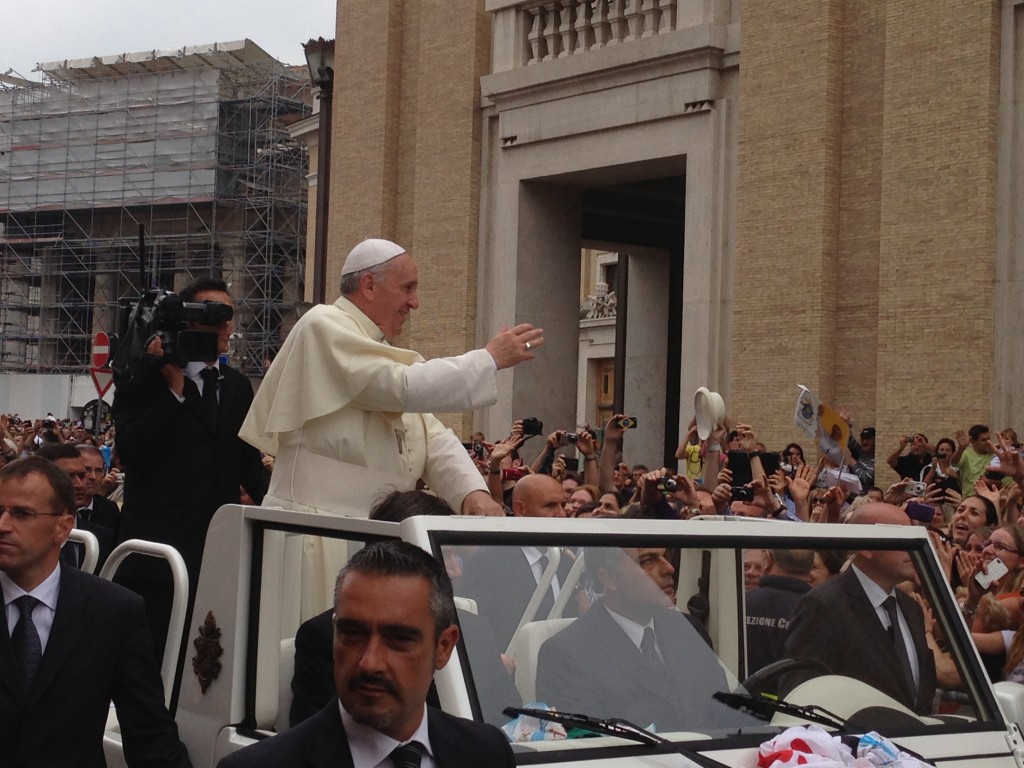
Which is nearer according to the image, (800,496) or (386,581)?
(386,581)

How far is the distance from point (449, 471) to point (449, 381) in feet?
2.14

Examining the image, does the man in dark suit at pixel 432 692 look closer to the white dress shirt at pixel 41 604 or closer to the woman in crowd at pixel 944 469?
the white dress shirt at pixel 41 604

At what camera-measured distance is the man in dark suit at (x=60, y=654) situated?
170 inches

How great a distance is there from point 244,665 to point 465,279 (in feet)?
68.2

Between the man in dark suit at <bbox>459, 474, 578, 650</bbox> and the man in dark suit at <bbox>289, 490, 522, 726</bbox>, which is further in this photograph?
the man in dark suit at <bbox>459, 474, 578, 650</bbox>

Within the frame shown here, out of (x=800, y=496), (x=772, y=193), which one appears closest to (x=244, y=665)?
(x=800, y=496)

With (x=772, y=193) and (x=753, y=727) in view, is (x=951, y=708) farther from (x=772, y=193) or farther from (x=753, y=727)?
(x=772, y=193)

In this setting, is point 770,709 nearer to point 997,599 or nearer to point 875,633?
point 875,633

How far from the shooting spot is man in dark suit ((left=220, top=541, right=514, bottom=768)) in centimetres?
275

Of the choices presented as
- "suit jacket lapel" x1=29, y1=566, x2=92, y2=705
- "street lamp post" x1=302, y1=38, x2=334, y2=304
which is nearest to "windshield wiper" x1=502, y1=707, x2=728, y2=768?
"suit jacket lapel" x1=29, y1=566, x2=92, y2=705

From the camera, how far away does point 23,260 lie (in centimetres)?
6216

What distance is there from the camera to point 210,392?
255 inches

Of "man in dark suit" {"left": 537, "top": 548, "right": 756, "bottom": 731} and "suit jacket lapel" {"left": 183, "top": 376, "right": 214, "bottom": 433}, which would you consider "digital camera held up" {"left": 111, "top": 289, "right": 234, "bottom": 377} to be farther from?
"man in dark suit" {"left": 537, "top": 548, "right": 756, "bottom": 731}

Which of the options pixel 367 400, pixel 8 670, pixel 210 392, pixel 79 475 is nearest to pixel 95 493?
pixel 79 475
